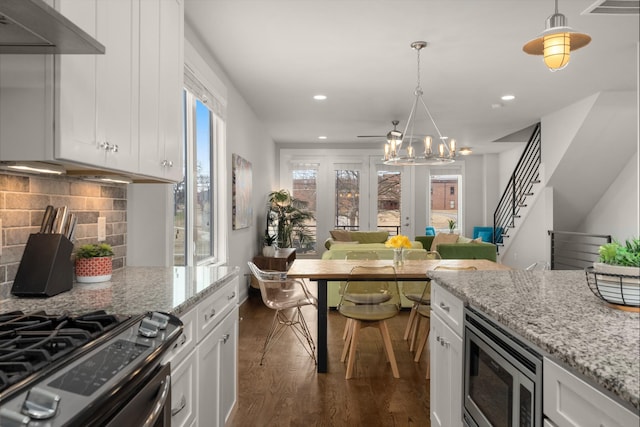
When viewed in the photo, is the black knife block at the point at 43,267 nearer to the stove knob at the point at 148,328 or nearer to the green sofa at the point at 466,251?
the stove knob at the point at 148,328

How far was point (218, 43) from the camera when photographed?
3941 millimetres

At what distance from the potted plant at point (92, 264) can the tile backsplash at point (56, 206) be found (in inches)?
5.4

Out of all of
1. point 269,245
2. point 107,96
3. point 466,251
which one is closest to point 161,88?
point 107,96

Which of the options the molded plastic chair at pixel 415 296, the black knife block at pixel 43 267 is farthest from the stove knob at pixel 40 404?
the molded plastic chair at pixel 415 296

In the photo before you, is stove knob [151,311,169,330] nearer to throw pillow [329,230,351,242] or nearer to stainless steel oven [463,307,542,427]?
stainless steel oven [463,307,542,427]

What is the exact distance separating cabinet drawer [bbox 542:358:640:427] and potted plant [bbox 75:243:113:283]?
177 centimetres

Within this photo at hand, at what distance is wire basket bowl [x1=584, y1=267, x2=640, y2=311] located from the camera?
137cm

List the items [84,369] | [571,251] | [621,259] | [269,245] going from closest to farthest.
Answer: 1. [84,369]
2. [621,259]
3. [269,245]
4. [571,251]

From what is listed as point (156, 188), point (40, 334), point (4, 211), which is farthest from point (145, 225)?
point (40, 334)

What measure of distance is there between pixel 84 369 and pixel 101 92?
1.04m

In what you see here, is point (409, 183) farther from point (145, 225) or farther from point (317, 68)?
point (145, 225)

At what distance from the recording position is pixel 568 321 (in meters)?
1.29

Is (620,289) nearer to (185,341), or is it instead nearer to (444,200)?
(185,341)

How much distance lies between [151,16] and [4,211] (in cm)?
104
